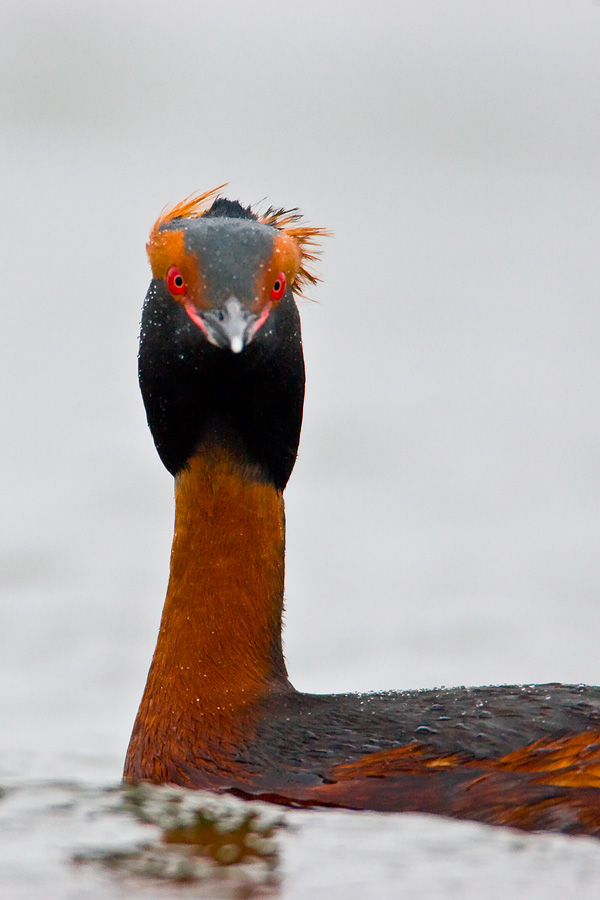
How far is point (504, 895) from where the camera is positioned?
6.36 meters

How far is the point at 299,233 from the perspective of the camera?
854 centimetres

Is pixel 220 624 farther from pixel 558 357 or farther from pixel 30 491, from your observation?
pixel 558 357

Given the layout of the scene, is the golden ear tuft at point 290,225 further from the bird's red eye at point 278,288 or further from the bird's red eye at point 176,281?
the bird's red eye at point 176,281

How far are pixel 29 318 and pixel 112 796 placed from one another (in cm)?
1177

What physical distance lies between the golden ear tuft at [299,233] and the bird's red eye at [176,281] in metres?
0.90

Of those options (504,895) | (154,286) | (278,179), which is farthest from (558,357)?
(504,895)

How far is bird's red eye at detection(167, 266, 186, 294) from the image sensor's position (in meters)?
7.73

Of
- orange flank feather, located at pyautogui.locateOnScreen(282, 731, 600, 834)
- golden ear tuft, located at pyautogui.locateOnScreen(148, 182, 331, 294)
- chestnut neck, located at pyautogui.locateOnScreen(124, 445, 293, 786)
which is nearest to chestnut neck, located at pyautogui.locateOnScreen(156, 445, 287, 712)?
chestnut neck, located at pyautogui.locateOnScreen(124, 445, 293, 786)

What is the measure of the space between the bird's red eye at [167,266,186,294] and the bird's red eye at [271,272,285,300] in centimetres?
41

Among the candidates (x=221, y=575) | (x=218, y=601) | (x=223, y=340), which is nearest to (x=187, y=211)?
(x=223, y=340)

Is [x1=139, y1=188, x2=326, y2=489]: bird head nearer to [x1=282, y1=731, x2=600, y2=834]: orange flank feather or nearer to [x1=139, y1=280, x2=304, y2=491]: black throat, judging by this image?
[x1=139, y1=280, x2=304, y2=491]: black throat

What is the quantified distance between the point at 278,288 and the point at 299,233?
0.79m

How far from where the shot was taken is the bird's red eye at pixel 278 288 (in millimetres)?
7797

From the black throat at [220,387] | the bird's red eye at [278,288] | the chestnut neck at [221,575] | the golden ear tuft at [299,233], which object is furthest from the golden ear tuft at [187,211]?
the chestnut neck at [221,575]
